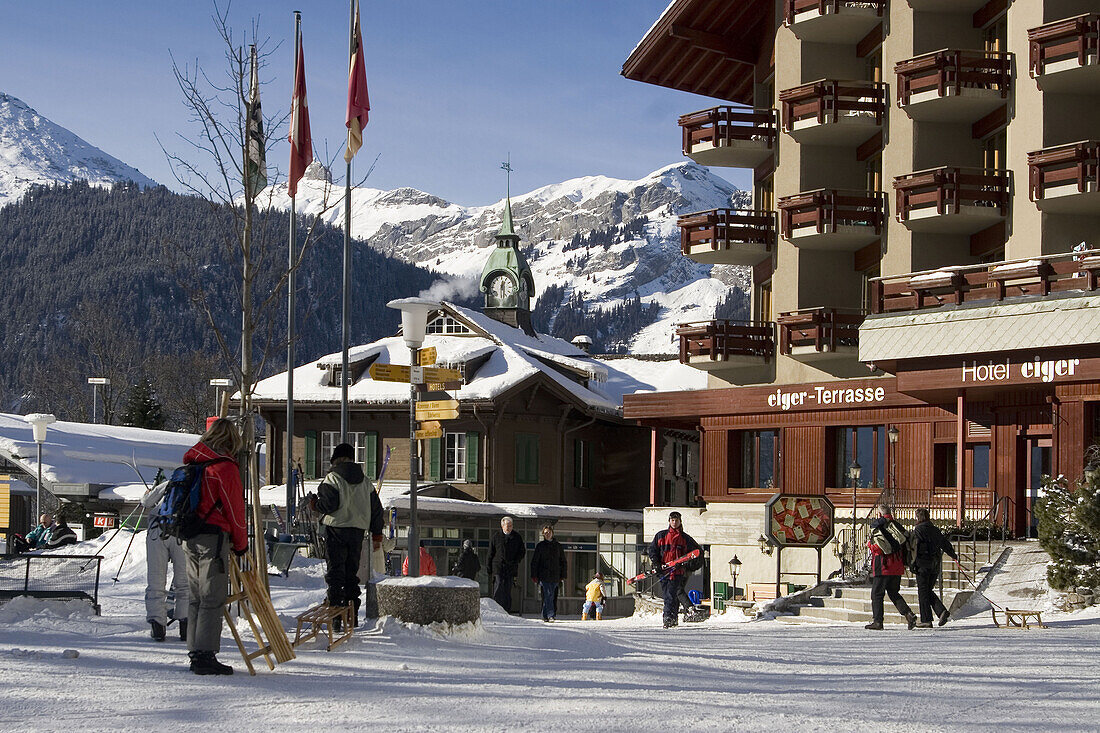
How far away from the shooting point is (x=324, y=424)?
4725cm

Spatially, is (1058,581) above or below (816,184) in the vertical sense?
below

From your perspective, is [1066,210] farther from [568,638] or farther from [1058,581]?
[568,638]

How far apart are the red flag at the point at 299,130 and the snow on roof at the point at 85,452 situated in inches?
1078

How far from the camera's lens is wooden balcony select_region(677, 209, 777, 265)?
113 ft

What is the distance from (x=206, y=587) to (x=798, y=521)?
18511 millimetres

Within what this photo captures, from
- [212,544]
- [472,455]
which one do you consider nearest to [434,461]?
[472,455]

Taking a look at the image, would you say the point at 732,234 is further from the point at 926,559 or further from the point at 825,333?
the point at 926,559

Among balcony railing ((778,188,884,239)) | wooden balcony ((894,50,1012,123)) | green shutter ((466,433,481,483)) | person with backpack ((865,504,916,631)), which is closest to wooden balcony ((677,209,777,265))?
balcony railing ((778,188,884,239))

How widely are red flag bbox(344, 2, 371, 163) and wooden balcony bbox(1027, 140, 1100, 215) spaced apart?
13280 mm

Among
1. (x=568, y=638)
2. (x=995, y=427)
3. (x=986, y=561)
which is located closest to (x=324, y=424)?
(x=995, y=427)

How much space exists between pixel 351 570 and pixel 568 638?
2062 millimetres

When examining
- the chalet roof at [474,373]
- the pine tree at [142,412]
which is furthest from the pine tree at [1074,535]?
the pine tree at [142,412]

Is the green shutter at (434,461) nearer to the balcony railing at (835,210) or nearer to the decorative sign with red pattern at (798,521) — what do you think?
the balcony railing at (835,210)

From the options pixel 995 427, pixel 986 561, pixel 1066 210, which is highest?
pixel 1066 210
